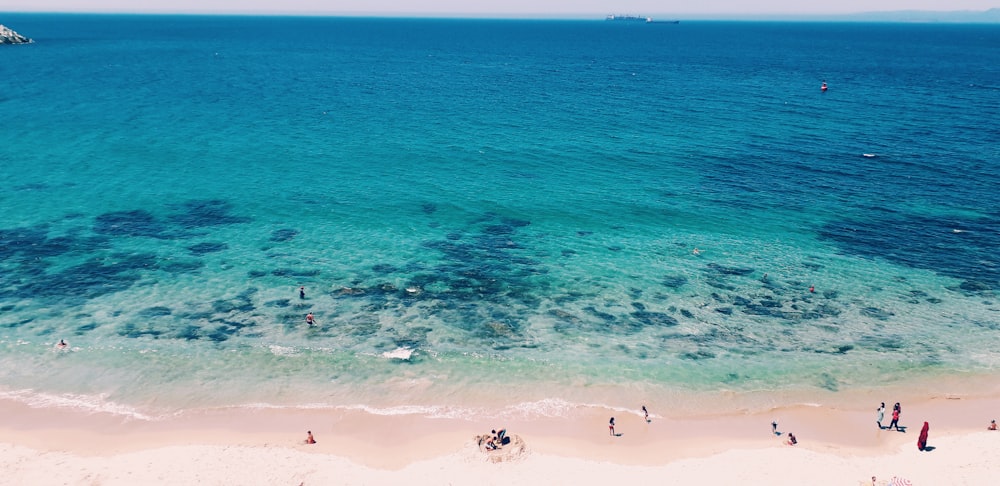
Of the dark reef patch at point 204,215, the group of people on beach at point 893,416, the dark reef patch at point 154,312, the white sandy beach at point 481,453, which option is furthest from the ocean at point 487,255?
the group of people on beach at point 893,416

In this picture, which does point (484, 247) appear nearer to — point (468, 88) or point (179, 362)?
point (179, 362)

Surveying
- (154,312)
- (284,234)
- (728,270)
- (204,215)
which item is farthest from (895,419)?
(204,215)

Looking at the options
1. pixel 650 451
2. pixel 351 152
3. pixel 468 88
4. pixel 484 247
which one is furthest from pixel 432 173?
pixel 468 88

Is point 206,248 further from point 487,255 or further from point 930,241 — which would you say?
point 930,241

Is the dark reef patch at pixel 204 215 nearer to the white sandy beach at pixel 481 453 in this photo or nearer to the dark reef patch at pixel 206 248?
the dark reef patch at pixel 206 248

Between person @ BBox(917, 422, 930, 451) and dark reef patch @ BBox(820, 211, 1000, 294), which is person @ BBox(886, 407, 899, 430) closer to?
person @ BBox(917, 422, 930, 451)

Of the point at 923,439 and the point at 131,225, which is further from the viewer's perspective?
the point at 131,225
